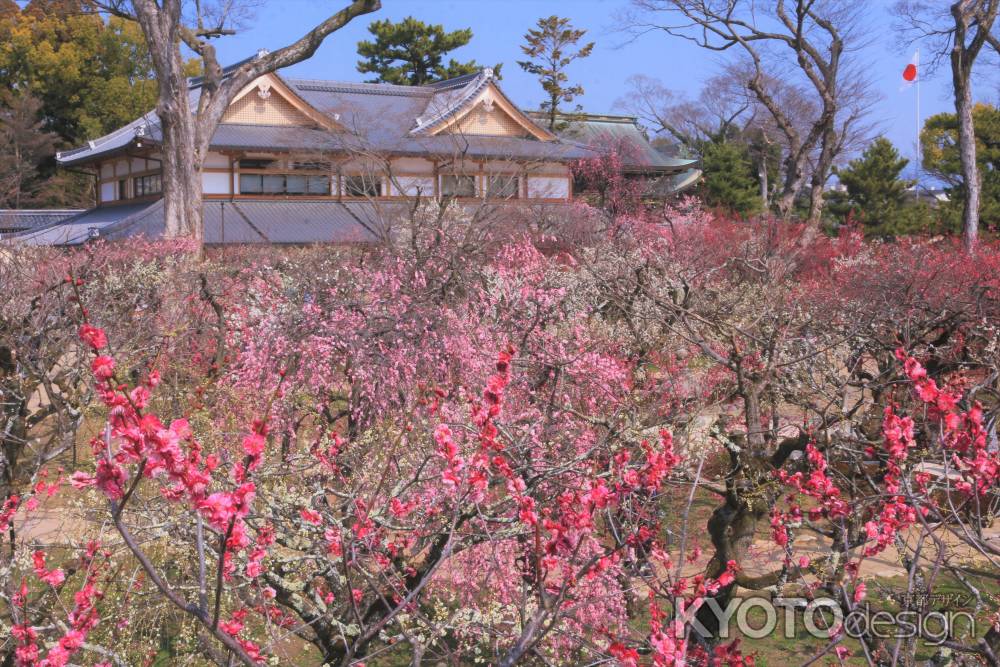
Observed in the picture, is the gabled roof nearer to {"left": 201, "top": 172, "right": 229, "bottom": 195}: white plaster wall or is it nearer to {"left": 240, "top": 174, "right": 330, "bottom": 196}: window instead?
{"left": 240, "top": 174, "right": 330, "bottom": 196}: window

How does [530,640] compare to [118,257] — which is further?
[118,257]

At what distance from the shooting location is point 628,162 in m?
27.6

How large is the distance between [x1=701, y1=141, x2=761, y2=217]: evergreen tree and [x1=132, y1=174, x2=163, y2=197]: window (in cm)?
1606

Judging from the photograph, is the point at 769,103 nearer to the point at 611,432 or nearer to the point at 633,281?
the point at 633,281

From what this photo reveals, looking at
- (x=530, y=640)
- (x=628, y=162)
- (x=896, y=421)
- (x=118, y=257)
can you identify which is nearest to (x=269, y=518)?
(x=530, y=640)

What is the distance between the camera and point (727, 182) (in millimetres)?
28625

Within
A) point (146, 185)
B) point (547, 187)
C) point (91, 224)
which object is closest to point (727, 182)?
point (547, 187)

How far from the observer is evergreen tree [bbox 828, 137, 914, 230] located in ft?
91.6

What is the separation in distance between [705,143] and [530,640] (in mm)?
32817

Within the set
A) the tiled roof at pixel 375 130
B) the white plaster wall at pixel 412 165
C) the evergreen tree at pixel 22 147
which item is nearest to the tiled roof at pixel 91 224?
the tiled roof at pixel 375 130

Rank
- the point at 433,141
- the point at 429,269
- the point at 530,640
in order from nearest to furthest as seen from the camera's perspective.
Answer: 1. the point at 530,640
2. the point at 429,269
3. the point at 433,141

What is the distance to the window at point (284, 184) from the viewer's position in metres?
22.5

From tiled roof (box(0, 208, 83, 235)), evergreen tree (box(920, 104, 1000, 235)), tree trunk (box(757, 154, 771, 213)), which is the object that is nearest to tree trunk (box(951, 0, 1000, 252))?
evergreen tree (box(920, 104, 1000, 235))

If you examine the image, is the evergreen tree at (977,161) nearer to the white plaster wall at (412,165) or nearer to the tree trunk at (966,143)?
the tree trunk at (966,143)
